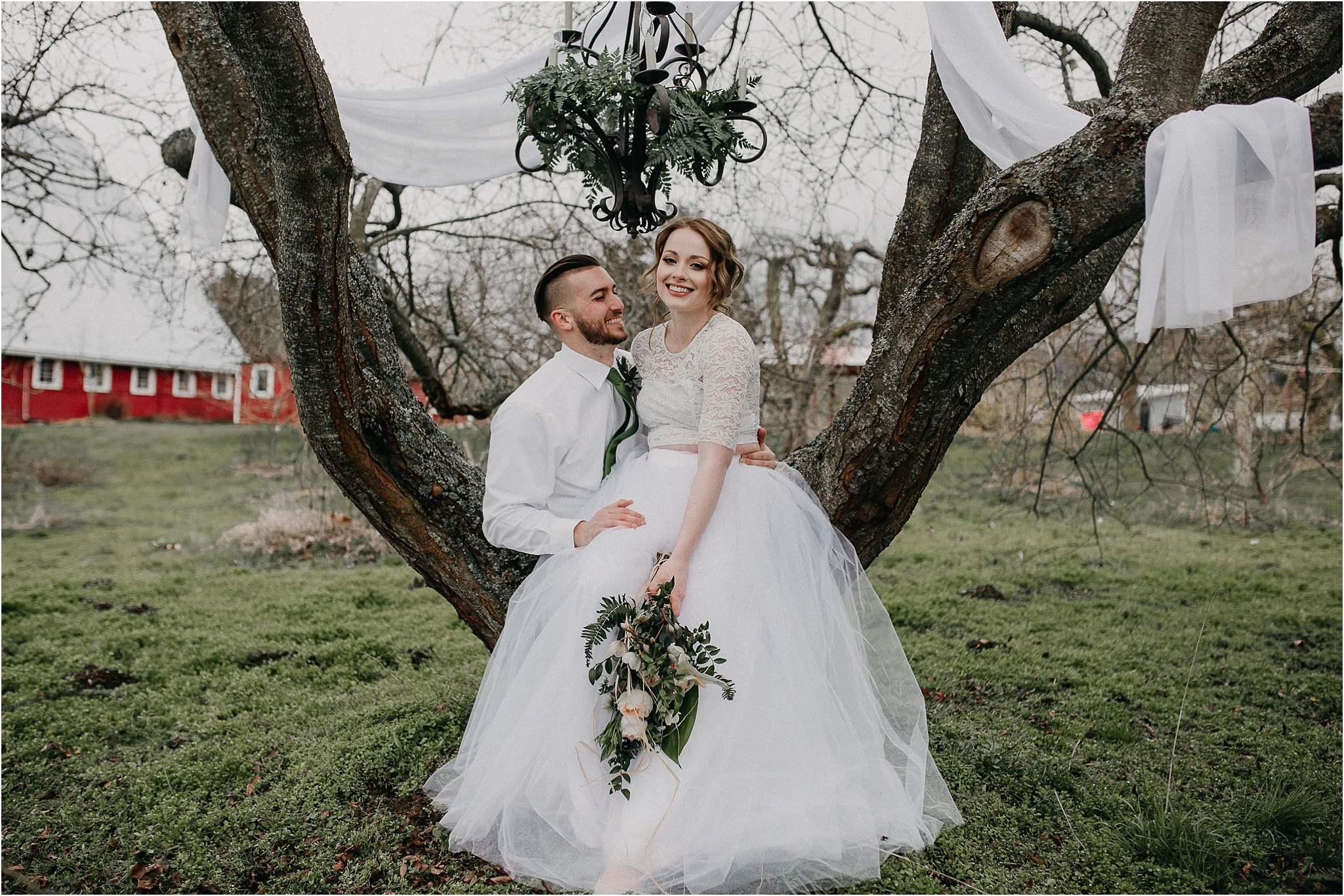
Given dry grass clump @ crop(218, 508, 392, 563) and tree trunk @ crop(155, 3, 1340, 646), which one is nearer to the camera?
tree trunk @ crop(155, 3, 1340, 646)

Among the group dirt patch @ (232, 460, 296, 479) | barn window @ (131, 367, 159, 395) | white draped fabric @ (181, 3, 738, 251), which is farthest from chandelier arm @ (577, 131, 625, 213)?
barn window @ (131, 367, 159, 395)

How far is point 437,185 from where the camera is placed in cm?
389

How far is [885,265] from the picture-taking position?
3.52m

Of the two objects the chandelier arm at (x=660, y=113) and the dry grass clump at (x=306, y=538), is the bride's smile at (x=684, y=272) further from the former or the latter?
the dry grass clump at (x=306, y=538)

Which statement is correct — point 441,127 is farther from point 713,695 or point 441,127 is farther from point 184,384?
point 184,384

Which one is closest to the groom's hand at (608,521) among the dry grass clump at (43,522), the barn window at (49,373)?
the dry grass clump at (43,522)

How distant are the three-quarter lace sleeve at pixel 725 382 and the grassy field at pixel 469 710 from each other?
4.96ft

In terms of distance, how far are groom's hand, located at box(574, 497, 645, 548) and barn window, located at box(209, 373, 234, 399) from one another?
2494 cm

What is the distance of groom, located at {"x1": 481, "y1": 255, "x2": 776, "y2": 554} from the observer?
274 centimetres

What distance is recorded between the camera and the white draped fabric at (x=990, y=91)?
9.54 ft

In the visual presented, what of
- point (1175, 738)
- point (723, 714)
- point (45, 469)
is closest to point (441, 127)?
point (723, 714)

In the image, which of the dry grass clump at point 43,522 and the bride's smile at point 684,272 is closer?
the bride's smile at point 684,272

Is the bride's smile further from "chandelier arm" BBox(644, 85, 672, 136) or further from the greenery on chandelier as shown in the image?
"chandelier arm" BBox(644, 85, 672, 136)

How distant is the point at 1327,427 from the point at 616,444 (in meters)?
13.2
